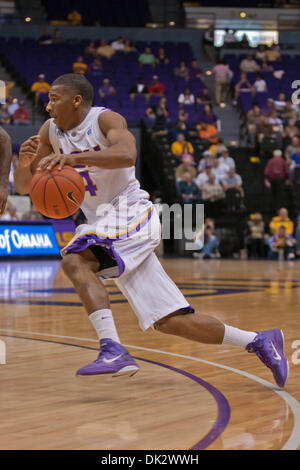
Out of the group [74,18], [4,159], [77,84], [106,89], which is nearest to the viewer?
[77,84]

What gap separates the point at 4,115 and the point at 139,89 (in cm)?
406

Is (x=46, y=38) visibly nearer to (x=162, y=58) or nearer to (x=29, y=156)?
(x=162, y=58)

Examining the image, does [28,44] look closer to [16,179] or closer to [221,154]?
[221,154]

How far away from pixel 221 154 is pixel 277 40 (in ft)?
29.9

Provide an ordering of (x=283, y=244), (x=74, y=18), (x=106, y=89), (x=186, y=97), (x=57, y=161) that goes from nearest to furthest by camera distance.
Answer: (x=57, y=161) → (x=283, y=244) → (x=106, y=89) → (x=186, y=97) → (x=74, y=18)

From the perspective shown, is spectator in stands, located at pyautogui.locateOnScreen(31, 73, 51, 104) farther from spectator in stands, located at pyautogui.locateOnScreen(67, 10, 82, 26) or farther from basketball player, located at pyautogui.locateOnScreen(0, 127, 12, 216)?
basketball player, located at pyautogui.locateOnScreen(0, 127, 12, 216)

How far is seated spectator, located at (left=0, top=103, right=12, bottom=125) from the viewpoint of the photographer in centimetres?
1914

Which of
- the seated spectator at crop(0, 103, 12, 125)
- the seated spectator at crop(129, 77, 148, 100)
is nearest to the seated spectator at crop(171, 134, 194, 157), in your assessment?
the seated spectator at crop(129, 77, 148, 100)

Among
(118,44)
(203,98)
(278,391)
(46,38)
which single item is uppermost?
Result: (46,38)

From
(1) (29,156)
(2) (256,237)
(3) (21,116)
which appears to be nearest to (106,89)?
(3) (21,116)

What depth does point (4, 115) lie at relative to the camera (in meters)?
19.3

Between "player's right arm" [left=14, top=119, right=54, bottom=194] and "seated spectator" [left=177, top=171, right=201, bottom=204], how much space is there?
13.7m

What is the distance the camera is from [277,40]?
26.6m

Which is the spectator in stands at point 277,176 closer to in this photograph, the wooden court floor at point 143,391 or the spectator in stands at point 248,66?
the spectator in stands at point 248,66
